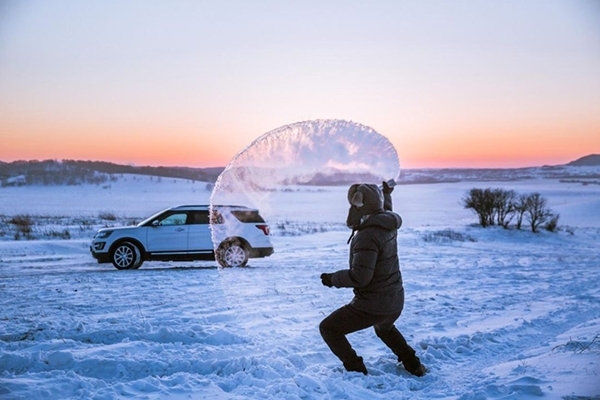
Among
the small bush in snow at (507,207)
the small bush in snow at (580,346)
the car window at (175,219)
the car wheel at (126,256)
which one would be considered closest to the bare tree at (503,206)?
the small bush in snow at (507,207)

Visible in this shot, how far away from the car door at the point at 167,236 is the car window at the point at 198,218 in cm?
19

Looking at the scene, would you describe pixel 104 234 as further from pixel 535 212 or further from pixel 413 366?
pixel 535 212

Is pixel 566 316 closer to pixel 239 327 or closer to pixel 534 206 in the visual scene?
pixel 239 327

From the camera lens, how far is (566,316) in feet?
28.3

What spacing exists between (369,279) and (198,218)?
10717 mm

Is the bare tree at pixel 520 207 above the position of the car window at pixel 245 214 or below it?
below

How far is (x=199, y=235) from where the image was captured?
14.7 meters

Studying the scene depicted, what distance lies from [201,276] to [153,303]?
3.54m

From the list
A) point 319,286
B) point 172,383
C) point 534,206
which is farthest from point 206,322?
point 534,206

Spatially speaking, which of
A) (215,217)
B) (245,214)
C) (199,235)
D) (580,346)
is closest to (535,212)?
(199,235)

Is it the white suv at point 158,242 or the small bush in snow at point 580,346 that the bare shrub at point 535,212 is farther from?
the small bush in snow at point 580,346

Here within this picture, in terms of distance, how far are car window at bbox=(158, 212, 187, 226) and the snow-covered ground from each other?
4.40 ft

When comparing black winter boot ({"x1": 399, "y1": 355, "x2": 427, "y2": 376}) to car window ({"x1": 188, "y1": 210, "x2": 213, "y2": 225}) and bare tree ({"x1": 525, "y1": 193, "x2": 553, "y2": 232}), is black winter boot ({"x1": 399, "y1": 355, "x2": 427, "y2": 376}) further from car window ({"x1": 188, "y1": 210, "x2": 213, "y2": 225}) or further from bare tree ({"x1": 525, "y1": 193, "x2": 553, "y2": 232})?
bare tree ({"x1": 525, "y1": 193, "x2": 553, "y2": 232})

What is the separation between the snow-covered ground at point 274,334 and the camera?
16.3 ft
